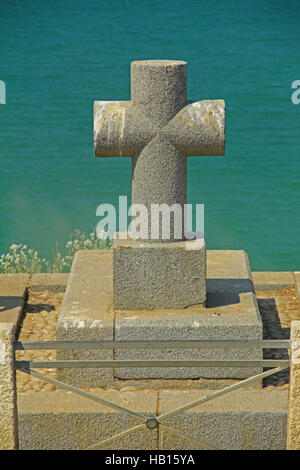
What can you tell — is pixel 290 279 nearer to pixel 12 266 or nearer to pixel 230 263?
pixel 230 263

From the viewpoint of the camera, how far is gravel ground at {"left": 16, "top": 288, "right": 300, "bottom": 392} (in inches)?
235

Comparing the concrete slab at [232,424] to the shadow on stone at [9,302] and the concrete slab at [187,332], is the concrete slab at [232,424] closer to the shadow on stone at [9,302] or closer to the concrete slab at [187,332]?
→ the concrete slab at [187,332]

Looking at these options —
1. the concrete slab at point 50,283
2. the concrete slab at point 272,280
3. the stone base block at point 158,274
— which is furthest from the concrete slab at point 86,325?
the concrete slab at point 272,280

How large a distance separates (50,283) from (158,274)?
1.98m

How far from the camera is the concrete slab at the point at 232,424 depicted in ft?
17.8

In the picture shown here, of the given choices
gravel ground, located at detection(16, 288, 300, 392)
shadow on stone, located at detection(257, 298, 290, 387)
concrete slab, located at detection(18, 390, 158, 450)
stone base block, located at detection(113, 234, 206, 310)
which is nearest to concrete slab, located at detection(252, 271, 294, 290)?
gravel ground, located at detection(16, 288, 300, 392)

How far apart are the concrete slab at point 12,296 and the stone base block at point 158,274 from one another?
1170 mm

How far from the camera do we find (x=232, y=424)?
5.45 m

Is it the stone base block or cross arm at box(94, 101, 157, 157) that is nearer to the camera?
cross arm at box(94, 101, 157, 157)

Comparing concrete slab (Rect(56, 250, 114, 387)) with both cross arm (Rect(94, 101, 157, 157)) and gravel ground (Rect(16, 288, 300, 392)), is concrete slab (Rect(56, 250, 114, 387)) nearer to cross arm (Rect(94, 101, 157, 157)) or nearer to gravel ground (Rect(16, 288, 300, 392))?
gravel ground (Rect(16, 288, 300, 392))

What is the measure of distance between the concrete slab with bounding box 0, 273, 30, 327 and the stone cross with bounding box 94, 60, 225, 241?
178 centimetres

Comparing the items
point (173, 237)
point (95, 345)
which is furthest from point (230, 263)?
point (95, 345)

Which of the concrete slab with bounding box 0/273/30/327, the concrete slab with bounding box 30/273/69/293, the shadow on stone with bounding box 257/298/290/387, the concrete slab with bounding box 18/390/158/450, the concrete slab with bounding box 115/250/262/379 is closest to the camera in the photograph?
the concrete slab with bounding box 18/390/158/450

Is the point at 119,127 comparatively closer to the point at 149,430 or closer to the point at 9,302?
the point at 149,430
